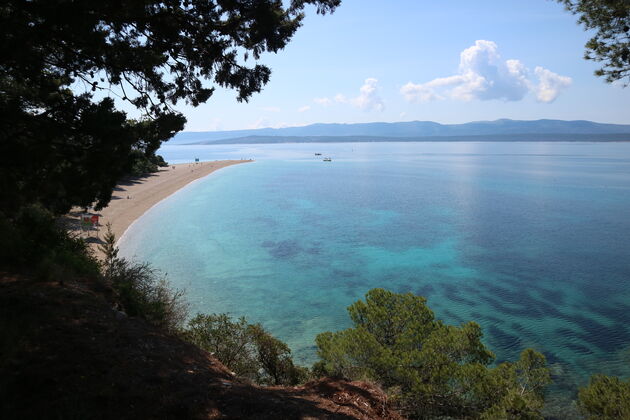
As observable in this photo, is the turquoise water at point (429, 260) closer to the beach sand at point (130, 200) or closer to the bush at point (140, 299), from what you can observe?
Answer: the beach sand at point (130, 200)

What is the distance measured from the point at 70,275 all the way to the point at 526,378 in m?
14.0

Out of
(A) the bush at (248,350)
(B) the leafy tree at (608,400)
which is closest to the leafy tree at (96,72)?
(A) the bush at (248,350)

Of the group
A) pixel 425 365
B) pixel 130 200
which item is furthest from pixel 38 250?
pixel 130 200

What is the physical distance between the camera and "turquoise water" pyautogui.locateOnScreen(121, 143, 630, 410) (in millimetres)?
21156

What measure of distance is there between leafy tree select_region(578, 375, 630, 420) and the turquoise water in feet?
18.8

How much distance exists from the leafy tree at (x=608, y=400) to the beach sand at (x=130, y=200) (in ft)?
71.9

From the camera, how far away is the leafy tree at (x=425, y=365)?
9.79 metres

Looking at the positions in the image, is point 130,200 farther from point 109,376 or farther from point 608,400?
point 608,400

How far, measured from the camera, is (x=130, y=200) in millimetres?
55562

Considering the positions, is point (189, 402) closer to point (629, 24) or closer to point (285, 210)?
point (629, 24)

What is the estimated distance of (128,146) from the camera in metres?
7.78

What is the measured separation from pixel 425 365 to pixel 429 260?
24.0 m

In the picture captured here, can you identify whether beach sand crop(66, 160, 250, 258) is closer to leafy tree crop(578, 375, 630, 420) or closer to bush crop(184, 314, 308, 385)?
bush crop(184, 314, 308, 385)

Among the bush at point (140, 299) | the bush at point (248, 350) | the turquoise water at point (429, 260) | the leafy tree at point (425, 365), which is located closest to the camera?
the leafy tree at point (425, 365)
